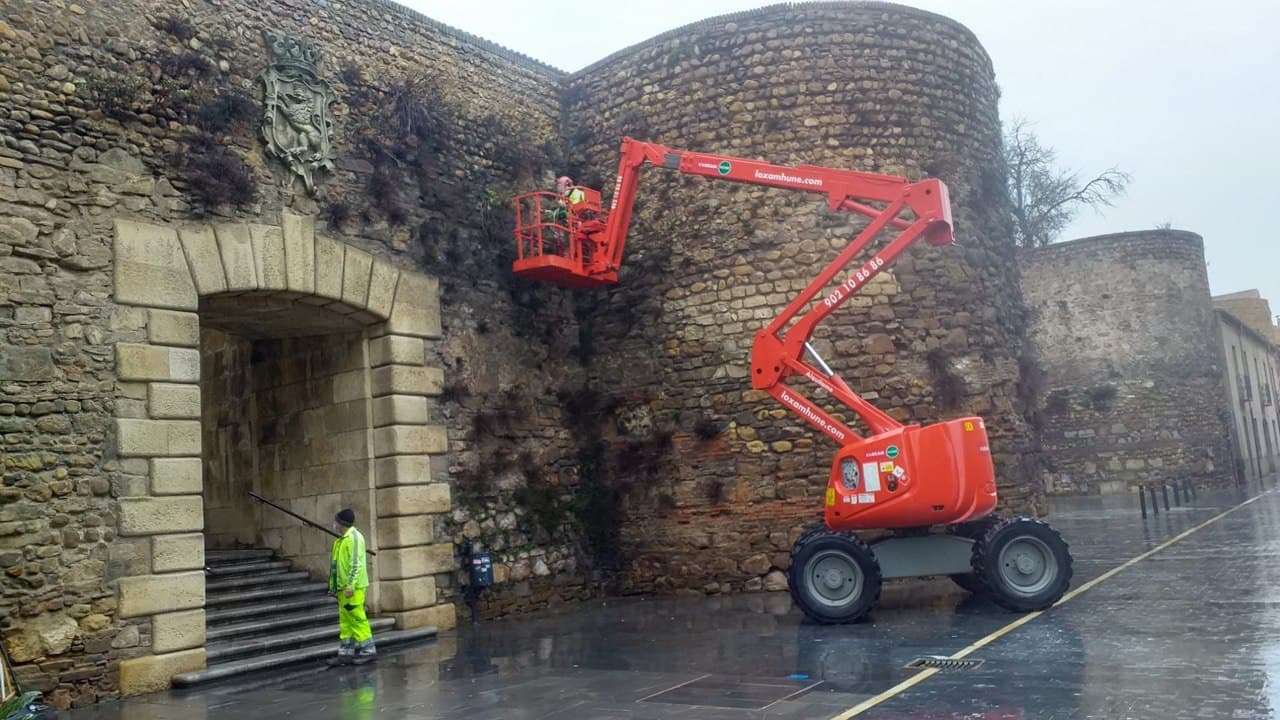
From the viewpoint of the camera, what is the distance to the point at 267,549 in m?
11.2

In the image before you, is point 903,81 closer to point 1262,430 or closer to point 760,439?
point 760,439

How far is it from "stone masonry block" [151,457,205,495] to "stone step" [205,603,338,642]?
1.24 meters

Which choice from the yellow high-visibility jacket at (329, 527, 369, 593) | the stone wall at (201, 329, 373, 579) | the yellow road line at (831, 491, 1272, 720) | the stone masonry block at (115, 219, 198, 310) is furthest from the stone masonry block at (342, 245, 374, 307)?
the yellow road line at (831, 491, 1272, 720)

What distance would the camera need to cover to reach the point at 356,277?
10.2 m

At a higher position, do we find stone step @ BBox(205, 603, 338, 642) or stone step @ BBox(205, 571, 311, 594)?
stone step @ BBox(205, 571, 311, 594)

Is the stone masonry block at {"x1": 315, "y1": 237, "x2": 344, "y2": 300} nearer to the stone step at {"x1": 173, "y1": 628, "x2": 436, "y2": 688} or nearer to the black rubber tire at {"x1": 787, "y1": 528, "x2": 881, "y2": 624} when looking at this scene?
the stone step at {"x1": 173, "y1": 628, "x2": 436, "y2": 688}

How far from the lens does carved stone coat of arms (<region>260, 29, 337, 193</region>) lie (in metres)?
9.73

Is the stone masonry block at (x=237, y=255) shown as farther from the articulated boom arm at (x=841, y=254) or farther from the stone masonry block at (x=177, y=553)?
the articulated boom arm at (x=841, y=254)

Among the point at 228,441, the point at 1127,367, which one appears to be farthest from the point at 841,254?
the point at 1127,367

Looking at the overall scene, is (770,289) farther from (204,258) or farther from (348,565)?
(204,258)

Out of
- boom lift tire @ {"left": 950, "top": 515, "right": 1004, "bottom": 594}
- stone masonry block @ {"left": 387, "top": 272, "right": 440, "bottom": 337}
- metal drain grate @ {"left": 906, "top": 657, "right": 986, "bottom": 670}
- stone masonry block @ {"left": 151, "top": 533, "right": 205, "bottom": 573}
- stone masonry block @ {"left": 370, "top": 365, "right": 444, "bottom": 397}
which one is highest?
stone masonry block @ {"left": 387, "top": 272, "right": 440, "bottom": 337}

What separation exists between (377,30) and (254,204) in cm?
274

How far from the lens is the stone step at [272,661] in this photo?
8.01 m

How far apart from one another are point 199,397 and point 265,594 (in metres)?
2.28
